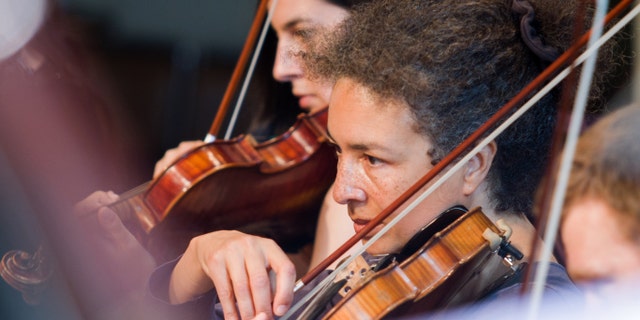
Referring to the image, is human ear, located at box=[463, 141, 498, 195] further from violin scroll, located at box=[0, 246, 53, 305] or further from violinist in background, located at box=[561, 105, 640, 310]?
violin scroll, located at box=[0, 246, 53, 305]

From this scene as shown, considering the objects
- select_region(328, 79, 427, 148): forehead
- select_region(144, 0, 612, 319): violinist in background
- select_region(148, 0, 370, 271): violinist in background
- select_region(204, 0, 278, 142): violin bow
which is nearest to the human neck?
select_region(144, 0, 612, 319): violinist in background

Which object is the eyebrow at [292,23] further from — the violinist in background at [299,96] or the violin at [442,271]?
the violin at [442,271]

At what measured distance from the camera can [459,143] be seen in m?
0.74

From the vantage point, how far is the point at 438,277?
677 millimetres

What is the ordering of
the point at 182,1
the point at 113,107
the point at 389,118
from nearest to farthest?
the point at 389,118, the point at 113,107, the point at 182,1

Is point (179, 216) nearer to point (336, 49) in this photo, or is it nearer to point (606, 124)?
point (336, 49)

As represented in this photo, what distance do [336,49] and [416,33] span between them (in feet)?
0.39

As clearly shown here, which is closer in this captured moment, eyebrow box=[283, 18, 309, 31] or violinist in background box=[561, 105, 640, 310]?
violinist in background box=[561, 105, 640, 310]

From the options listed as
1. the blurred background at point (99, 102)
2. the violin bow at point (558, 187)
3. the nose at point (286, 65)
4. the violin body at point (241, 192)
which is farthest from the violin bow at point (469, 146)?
the nose at point (286, 65)

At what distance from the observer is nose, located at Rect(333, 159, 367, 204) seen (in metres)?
0.76

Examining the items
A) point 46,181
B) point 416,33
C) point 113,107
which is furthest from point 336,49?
point 113,107

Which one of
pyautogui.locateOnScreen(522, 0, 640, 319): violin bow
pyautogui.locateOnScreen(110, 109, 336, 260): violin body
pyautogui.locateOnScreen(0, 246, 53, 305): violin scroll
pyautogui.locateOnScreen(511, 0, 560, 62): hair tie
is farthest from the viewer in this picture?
pyautogui.locateOnScreen(110, 109, 336, 260): violin body

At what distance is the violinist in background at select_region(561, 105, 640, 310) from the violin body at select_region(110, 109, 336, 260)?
13.5 inches

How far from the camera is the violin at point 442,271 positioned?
25.6 inches
